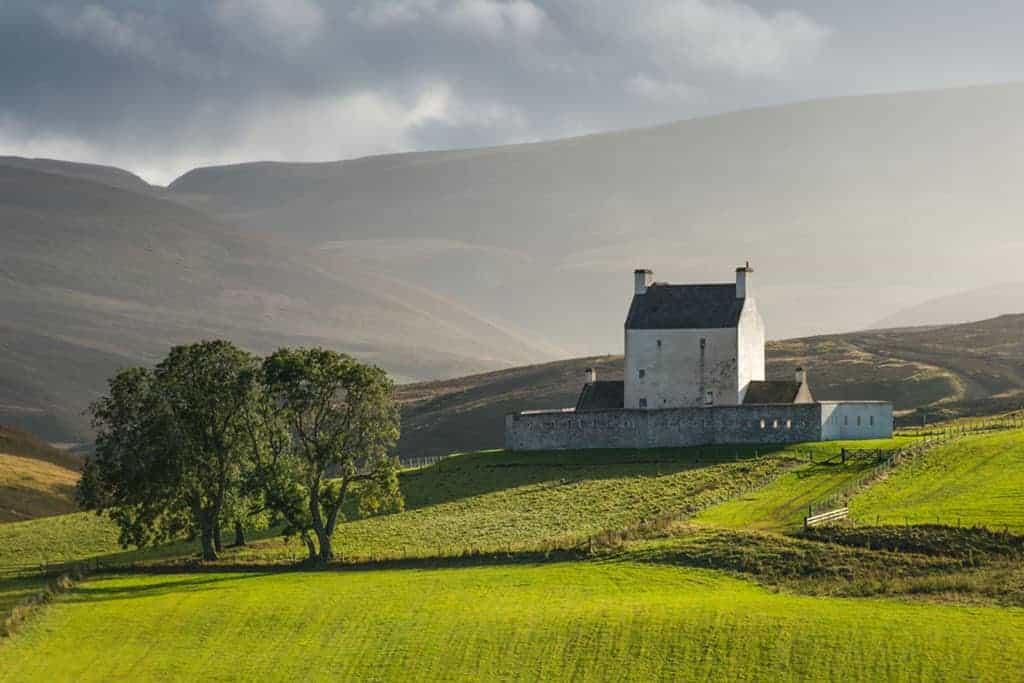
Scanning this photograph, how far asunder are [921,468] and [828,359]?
3637 inches

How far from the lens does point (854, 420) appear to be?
81.5m

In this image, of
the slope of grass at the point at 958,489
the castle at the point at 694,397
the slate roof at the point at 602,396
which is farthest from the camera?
the slate roof at the point at 602,396

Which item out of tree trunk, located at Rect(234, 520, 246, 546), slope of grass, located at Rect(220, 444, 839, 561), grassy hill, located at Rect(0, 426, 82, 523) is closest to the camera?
slope of grass, located at Rect(220, 444, 839, 561)

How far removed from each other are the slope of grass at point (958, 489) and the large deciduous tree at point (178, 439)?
27062mm

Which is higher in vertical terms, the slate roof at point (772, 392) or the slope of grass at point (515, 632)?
the slate roof at point (772, 392)

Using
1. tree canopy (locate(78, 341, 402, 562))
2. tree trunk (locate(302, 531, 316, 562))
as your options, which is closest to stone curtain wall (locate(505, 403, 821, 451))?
tree canopy (locate(78, 341, 402, 562))

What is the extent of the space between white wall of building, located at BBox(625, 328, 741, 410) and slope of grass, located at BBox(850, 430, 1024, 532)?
1566cm

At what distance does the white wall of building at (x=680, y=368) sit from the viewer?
285 ft

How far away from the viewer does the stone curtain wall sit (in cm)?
8056

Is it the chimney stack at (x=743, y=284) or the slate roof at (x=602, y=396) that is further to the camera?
the slate roof at (x=602, y=396)

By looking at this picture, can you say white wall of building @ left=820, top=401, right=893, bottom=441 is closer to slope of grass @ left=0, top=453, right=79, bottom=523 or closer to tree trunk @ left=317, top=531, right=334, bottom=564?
tree trunk @ left=317, top=531, right=334, bottom=564

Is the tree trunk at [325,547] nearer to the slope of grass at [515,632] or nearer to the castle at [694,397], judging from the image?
the slope of grass at [515,632]

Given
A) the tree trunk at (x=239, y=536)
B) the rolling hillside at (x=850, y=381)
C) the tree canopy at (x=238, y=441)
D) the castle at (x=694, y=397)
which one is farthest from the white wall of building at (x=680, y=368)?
the rolling hillside at (x=850, y=381)

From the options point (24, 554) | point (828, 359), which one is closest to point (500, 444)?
point (828, 359)
